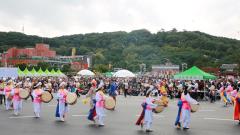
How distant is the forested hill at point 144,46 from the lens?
11906 cm

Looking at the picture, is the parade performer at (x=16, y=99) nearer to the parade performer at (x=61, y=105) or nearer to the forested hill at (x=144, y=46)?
the parade performer at (x=61, y=105)

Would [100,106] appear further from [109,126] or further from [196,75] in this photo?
[196,75]

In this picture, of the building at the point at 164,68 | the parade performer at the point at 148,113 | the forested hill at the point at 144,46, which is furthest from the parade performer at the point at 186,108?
the building at the point at 164,68

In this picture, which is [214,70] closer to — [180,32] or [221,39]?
[221,39]

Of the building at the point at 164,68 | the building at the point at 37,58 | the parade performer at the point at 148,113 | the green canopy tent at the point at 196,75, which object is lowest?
the parade performer at the point at 148,113

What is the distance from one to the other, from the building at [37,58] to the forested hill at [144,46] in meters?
6.61

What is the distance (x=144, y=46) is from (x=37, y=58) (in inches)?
1598

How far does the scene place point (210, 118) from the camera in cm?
1762

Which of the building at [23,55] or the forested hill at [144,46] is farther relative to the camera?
the building at [23,55]

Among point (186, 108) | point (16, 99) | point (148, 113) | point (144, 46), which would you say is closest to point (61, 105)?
point (16, 99)

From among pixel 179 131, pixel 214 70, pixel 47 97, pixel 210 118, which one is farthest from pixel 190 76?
pixel 214 70

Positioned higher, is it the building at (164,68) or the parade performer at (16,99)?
the building at (164,68)

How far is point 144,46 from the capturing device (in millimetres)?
141750

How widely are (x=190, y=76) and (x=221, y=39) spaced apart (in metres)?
109
